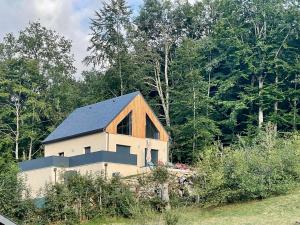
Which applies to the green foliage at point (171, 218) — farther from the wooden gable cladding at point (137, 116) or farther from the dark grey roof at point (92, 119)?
Answer: the wooden gable cladding at point (137, 116)

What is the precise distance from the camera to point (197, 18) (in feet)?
192

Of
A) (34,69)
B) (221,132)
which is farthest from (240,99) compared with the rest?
(34,69)

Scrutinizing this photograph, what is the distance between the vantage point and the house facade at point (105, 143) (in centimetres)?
3719

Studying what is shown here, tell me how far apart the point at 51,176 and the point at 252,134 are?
1784cm

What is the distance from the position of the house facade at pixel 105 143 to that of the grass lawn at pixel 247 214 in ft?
30.8

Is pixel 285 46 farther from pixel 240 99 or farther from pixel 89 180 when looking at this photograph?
pixel 89 180

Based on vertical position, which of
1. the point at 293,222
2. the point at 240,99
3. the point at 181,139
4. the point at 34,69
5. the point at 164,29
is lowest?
the point at 293,222

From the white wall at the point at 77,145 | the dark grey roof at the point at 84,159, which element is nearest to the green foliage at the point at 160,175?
the dark grey roof at the point at 84,159

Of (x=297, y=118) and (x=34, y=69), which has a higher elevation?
(x=34, y=69)

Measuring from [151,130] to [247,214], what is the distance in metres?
19.7

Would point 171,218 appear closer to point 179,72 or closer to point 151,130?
point 151,130

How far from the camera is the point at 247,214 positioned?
2411 centimetres

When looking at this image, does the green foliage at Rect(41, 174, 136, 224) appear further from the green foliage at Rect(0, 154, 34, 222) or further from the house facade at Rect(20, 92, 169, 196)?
the house facade at Rect(20, 92, 169, 196)

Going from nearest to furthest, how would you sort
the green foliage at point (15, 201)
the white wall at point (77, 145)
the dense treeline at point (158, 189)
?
the green foliage at point (15, 201)
the dense treeline at point (158, 189)
the white wall at point (77, 145)
